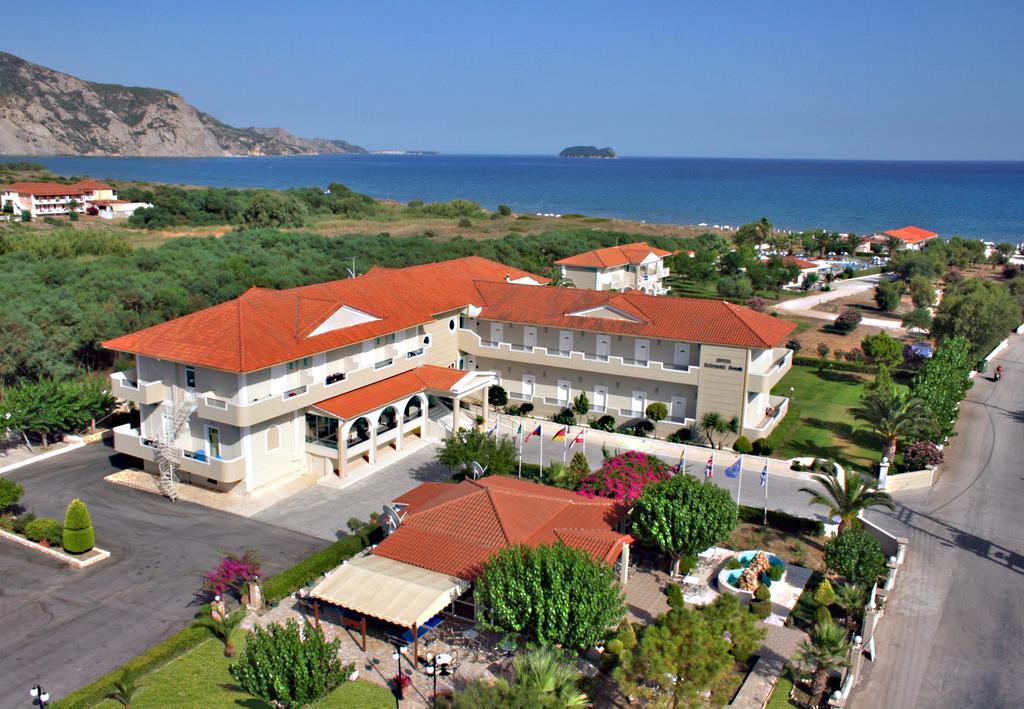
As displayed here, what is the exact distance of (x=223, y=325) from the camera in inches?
1331

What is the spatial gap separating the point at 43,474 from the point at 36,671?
15430 millimetres

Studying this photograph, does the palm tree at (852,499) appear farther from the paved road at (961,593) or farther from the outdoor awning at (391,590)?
the outdoor awning at (391,590)

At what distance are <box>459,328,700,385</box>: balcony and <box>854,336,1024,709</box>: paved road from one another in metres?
11.6

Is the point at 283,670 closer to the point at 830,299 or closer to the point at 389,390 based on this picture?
the point at 389,390

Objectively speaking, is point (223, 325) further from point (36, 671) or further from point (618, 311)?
point (618, 311)

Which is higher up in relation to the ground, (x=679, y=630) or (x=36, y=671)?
(x=679, y=630)

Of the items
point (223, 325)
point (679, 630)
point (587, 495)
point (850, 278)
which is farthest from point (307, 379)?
point (850, 278)

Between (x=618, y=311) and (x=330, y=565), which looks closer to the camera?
(x=330, y=565)

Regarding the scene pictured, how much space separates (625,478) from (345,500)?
452 inches

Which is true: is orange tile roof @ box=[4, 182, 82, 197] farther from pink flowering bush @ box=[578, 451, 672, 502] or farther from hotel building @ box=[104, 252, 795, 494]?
pink flowering bush @ box=[578, 451, 672, 502]

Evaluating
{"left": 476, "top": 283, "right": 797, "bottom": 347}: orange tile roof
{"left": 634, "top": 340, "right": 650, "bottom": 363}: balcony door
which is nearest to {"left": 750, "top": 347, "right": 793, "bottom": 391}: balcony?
{"left": 476, "top": 283, "right": 797, "bottom": 347}: orange tile roof

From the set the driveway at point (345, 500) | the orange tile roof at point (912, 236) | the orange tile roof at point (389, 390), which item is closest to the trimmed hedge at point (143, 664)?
the driveway at point (345, 500)

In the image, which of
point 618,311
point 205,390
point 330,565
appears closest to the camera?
point 330,565

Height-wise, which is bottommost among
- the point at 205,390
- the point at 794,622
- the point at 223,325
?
the point at 794,622
